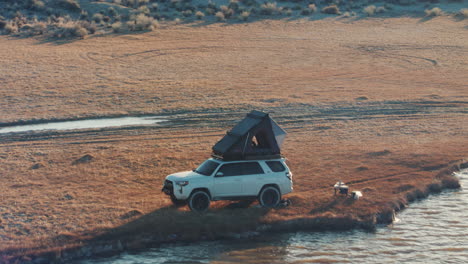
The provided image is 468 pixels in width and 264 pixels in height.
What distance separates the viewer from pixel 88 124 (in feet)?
110

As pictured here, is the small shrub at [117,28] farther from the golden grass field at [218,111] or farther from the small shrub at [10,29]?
the small shrub at [10,29]

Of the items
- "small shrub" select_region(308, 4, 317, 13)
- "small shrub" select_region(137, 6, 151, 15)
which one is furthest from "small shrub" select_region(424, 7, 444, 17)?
"small shrub" select_region(137, 6, 151, 15)

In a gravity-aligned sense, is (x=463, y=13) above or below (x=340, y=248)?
above

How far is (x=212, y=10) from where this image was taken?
232ft

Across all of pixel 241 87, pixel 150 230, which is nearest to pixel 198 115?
pixel 241 87

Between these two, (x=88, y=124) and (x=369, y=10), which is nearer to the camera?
(x=88, y=124)

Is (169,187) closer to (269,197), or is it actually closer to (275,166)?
(269,197)

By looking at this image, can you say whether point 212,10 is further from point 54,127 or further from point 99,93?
point 54,127

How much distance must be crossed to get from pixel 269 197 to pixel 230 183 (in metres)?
1.50

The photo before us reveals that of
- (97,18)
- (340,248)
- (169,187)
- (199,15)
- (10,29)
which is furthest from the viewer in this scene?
(199,15)

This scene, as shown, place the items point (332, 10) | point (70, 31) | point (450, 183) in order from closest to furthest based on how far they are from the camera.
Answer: point (450, 183) → point (70, 31) → point (332, 10)

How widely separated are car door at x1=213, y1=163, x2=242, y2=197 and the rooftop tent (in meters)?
0.37

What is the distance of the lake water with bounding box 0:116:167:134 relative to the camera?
32.5m

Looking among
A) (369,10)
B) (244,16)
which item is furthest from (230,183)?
(369,10)
